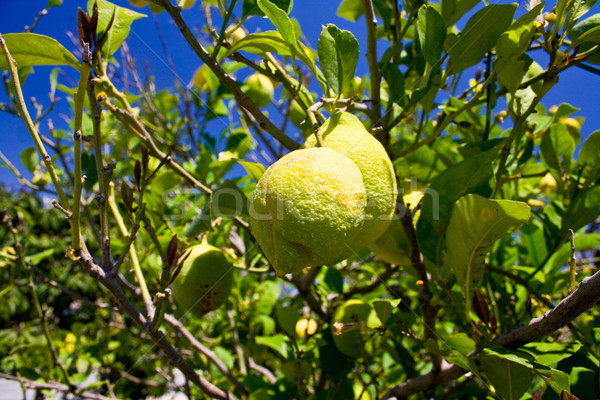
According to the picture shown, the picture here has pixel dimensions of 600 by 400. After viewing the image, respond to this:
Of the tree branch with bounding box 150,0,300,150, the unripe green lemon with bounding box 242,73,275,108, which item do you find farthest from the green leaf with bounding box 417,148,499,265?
the unripe green lemon with bounding box 242,73,275,108

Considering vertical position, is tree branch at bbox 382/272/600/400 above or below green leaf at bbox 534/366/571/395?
above

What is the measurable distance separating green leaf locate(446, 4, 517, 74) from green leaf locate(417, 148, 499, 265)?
242 mm

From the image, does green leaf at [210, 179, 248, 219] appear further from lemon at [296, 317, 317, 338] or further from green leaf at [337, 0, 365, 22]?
green leaf at [337, 0, 365, 22]

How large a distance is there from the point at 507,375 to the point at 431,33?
0.63 metres

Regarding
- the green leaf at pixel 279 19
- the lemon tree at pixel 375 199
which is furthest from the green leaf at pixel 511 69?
the green leaf at pixel 279 19

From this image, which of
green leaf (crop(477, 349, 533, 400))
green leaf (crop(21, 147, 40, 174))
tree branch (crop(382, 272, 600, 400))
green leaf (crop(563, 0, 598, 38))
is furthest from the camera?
green leaf (crop(21, 147, 40, 174))

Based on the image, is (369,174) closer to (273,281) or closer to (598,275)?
(598,275)

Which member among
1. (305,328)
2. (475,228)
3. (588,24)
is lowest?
(305,328)

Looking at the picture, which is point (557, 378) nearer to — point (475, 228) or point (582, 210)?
point (475, 228)

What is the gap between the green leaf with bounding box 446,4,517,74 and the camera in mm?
761

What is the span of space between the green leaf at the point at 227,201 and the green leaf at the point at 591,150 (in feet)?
2.72

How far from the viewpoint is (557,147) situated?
1.01m

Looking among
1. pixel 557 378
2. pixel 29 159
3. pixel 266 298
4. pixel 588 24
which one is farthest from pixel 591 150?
pixel 29 159

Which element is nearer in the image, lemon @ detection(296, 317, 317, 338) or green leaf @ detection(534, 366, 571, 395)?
green leaf @ detection(534, 366, 571, 395)
